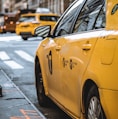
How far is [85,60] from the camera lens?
446 centimetres

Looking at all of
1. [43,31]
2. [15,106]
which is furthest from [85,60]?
[15,106]

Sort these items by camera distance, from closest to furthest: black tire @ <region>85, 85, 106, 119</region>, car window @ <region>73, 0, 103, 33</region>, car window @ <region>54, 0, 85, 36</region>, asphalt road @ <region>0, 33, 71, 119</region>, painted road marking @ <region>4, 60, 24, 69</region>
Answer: black tire @ <region>85, 85, 106, 119</region> < car window @ <region>73, 0, 103, 33</region> < car window @ <region>54, 0, 85, 36</region> < asphalt road @ <region>0, 33, 71, 119</region> < painted road marking @ <region>4, 60, 24, 69</region>

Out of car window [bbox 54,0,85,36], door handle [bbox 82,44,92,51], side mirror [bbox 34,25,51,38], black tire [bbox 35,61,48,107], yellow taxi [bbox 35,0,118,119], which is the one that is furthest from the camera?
black tire [bbox 35,61,48,107]

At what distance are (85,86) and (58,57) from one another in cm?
122

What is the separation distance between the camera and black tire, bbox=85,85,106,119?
13.8ft

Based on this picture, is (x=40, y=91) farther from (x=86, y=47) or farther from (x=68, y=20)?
(x=86, y=47)

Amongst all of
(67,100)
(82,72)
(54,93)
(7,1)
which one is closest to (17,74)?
(54,93)

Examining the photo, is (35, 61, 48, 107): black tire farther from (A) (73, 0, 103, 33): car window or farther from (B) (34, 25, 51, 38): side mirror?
(A) (73, 0, 103, 33): car window

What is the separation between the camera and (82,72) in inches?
177

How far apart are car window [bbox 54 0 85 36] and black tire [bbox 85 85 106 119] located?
1350mm

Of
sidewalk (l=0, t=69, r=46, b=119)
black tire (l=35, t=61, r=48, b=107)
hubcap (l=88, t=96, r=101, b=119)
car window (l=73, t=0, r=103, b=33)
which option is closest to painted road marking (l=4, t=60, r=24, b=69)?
sidewalk (l=0, t=69, r=46, b=119)

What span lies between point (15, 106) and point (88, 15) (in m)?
2.65

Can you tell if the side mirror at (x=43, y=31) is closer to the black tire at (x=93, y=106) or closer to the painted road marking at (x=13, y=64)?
the black tire at (x=93, y=106)

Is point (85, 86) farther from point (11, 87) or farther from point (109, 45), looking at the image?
point (11, 87)
